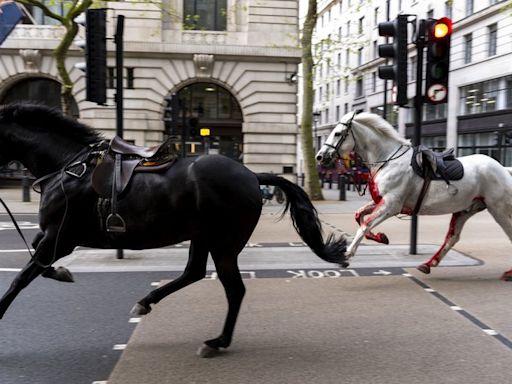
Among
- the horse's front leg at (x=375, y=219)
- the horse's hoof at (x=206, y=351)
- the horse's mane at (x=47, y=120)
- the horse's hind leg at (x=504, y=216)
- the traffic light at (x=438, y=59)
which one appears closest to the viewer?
the horse's hoof at (x=206, y=351)

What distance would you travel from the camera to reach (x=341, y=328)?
183 inches

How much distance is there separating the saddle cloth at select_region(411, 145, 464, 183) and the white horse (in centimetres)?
7

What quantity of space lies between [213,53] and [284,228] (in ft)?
47.7

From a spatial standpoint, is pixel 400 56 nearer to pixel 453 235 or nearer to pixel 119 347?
pixel 453 235

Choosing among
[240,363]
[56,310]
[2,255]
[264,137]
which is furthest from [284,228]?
[264,137]

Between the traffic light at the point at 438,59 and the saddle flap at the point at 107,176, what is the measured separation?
546 centimetres

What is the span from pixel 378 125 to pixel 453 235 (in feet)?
6.40

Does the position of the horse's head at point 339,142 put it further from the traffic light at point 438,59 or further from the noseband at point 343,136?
the traffic light at point 438,59

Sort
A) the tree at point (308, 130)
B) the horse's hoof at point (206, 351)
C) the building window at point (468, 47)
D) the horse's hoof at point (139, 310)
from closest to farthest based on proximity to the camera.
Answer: the horse's hoof at point (206, 351) < the horse's hoof at point (139, 310) < the tree at point (308, 130) < the building window at point (468, 47)

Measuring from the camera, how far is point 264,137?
2472cm

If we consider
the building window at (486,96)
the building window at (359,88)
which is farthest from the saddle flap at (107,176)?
the building window at (359,88)

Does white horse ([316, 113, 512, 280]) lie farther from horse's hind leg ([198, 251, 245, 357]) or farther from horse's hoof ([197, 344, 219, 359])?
horse's hoof ([197, 344, 219, 359])

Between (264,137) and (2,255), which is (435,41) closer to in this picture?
(2,255)

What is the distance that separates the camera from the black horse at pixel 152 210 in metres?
4.06
